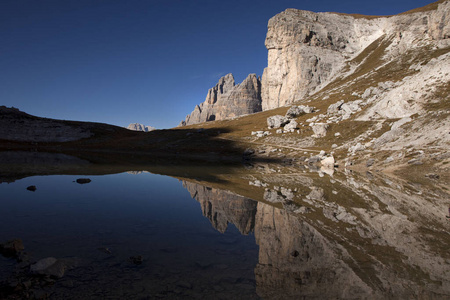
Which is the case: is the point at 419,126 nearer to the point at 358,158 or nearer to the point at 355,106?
the point at 358,158

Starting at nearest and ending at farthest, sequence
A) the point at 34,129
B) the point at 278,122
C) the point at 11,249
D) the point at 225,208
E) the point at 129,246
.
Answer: the point at 11,249
the point at 129,246
the point at 225,208
the point at 278,122
the point at 34,129

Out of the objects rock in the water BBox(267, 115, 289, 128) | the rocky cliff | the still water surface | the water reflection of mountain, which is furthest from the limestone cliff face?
the still water surface

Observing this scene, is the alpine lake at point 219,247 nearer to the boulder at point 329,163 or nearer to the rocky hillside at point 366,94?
the boulder at point 329,163

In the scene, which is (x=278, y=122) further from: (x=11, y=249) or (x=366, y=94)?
(x=11, y=249)

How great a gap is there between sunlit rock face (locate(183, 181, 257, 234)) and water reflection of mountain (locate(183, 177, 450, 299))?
0.19ft

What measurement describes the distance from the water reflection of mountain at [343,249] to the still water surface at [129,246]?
84cm

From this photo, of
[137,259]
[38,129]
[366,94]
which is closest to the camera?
[137,259]

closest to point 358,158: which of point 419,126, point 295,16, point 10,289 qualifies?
point 419,126

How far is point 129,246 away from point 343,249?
9.05 metres

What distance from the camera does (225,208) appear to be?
16.8 metres

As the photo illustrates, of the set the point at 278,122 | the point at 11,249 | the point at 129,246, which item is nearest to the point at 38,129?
the point at 278,122

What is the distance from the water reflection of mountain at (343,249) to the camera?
8031 millimetres

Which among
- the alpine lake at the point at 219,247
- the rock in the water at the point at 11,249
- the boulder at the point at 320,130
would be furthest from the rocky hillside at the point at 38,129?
the rock in the water at the point at 11,249

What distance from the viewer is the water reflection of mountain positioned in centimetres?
803
